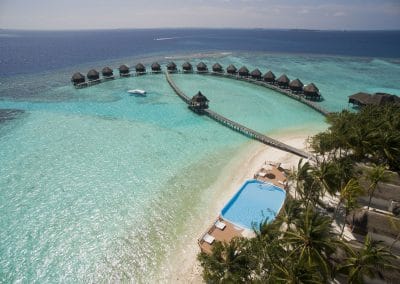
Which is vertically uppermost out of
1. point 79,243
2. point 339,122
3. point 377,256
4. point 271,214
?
point 339,122

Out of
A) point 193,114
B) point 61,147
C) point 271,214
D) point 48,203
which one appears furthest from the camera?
point 193,114

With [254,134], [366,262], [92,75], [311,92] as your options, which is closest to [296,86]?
[311,92]

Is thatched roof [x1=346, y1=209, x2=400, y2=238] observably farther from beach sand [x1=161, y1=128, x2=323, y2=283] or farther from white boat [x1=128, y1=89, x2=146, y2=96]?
white boat [x1=128, y1=89, x2=146, y2=96]

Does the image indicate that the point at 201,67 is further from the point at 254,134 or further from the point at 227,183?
the point at 227,183

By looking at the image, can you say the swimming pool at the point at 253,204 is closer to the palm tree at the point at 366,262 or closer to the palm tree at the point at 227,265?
the palm tree at the point at 227,265

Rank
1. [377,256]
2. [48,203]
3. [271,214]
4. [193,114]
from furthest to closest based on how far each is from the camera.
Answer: [193,114] < [48,203] < [271,214] < [377,256]

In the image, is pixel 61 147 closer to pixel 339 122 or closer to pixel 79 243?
→ pixel 79 243

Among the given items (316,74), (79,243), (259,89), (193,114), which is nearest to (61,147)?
(79,243)
